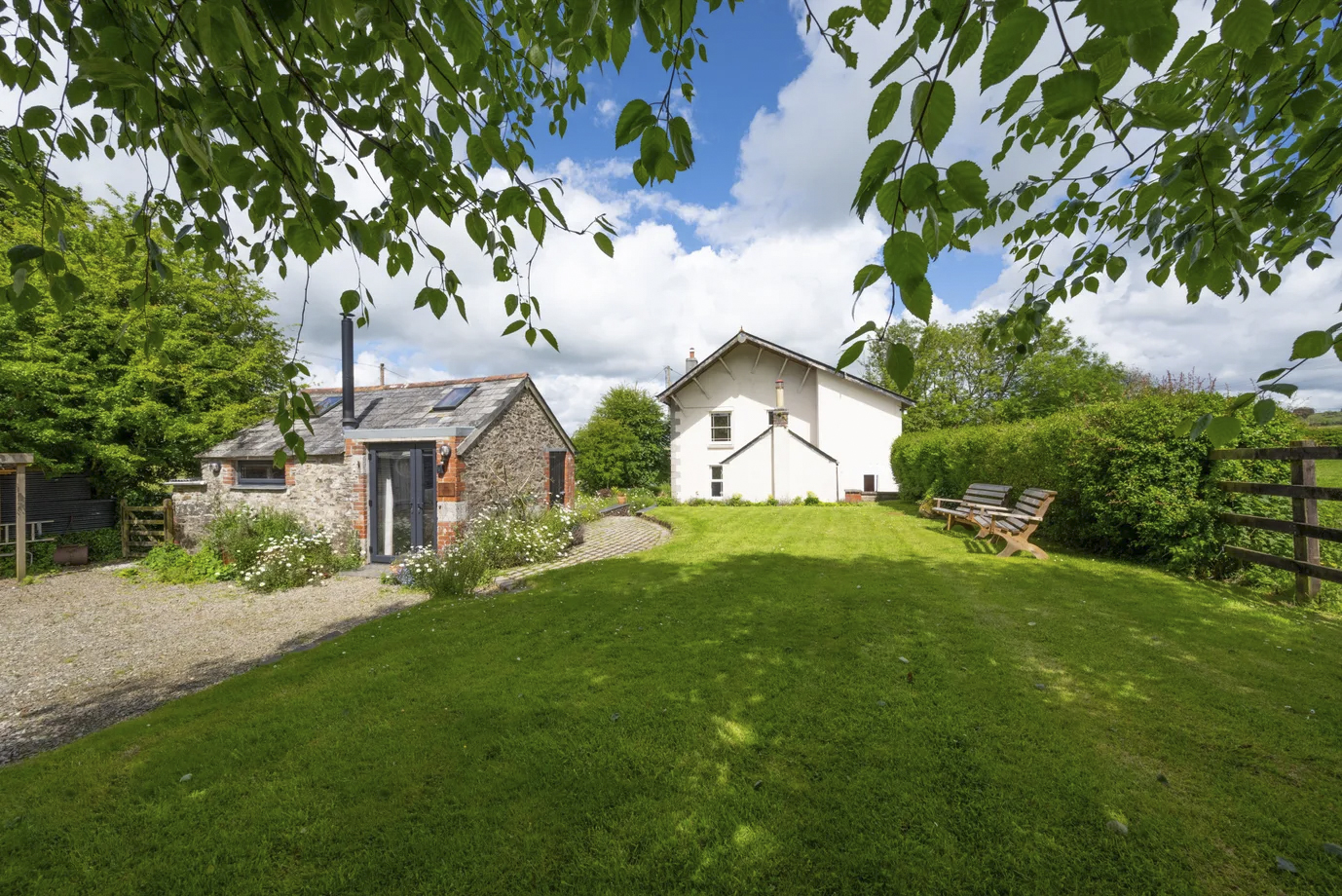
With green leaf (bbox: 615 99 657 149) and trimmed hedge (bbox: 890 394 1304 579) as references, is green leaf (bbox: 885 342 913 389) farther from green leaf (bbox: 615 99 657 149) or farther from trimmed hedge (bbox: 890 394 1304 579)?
trimmed hedge (bbox: 890 394 1304 579)

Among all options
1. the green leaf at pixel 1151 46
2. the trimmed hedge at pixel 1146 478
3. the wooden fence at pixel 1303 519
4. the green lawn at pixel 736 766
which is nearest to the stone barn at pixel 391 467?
the green lawn at pixel 736 766

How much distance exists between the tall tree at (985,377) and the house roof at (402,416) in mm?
31034

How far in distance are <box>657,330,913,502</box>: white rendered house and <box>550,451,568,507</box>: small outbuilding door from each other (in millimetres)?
8364

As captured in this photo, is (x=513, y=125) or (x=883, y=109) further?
(x=513, y=125)

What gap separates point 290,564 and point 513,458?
15.6ft

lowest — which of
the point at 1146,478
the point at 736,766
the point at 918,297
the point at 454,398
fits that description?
the point at 736,766

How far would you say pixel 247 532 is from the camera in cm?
1064

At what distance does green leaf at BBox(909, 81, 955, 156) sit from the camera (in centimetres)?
113

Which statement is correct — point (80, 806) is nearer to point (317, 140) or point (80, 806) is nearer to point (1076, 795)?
point (317, 140)

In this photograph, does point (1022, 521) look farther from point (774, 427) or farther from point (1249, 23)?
point (774, 427)

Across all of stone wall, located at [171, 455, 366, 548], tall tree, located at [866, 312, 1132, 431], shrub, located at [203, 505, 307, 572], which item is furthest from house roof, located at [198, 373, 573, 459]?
tall tree, located at [866, 312, 1132, 431]

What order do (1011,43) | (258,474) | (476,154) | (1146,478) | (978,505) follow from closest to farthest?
(1011,43) → (476,154) → (1146,478) → (978,505) → (258,474)

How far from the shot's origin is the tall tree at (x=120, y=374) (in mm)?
10859

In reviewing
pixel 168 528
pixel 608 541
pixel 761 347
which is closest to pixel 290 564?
pixel 168 528
